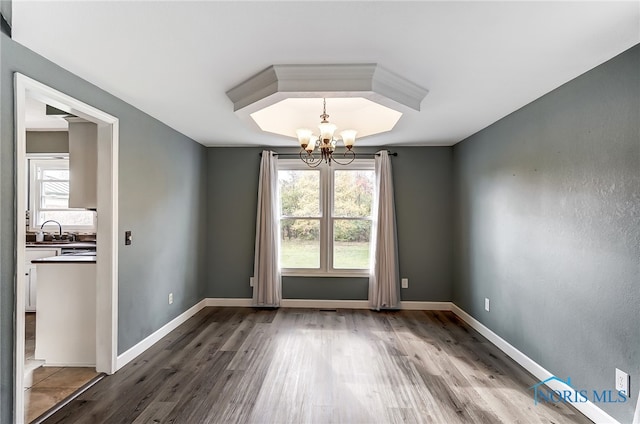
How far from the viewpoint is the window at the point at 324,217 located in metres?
4.76

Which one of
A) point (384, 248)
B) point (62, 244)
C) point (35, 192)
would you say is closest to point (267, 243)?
point (384, 248)

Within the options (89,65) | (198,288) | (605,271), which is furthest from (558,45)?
(198,288)

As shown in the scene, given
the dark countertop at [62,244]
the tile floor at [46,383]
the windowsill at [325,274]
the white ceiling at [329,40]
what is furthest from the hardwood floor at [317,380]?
the white ceiling at [329,40]

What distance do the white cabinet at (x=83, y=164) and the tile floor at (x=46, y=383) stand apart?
143 cm

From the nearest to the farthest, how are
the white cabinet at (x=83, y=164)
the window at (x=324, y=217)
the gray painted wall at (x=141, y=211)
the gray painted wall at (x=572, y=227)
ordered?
1. the gray painted wall at (x=141, y=211)
2. the gray painted wall at (x=572, y=227)
3. the white cabinet at (x=83, y=164)
4. the window at (x=324, y=217)

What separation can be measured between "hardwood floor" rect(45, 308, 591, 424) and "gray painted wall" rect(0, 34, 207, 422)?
1.52 ft

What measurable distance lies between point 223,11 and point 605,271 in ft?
9.03

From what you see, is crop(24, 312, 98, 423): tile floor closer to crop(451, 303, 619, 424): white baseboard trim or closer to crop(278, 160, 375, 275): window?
crop(278, 160, 375, 275): window

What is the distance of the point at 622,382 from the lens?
76.4 inches

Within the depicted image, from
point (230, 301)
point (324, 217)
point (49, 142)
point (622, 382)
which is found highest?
point (49, 142)

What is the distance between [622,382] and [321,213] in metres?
3.52

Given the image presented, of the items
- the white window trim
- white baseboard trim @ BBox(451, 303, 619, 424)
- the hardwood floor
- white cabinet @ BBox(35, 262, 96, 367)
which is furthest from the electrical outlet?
the white window trim

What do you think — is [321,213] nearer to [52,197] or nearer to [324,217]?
[324,217]

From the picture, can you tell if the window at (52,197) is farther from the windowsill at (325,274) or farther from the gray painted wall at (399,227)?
the windowsill at (325,274)
